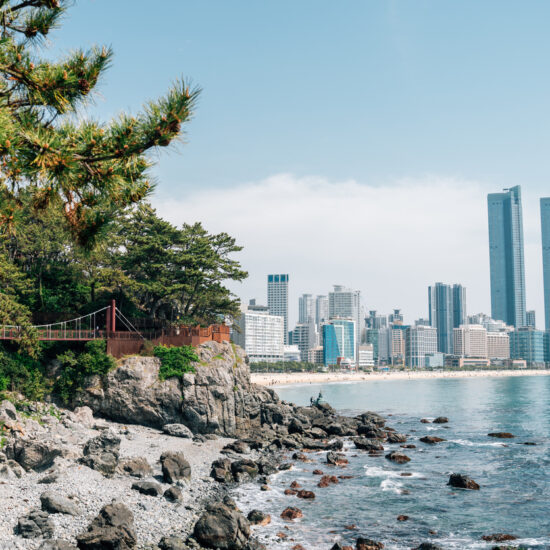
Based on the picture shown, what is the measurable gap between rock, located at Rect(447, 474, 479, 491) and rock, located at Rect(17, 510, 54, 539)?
2226 centimetres

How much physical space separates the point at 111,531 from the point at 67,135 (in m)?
14.2

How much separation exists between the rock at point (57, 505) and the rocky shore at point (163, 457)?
5 cm

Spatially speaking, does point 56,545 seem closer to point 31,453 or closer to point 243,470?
point 31,453

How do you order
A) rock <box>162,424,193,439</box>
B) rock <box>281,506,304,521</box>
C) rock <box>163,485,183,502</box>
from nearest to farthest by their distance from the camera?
rock <box>281,506,304,521</box>, rock <box>163,485,183,502</box>, rock <box>162,424,193,439</box>

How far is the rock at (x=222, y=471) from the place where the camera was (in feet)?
94.3

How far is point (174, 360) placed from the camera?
41.1m

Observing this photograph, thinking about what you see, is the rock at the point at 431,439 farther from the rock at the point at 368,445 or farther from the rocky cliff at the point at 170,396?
the rocky cliff at the point at 170,396

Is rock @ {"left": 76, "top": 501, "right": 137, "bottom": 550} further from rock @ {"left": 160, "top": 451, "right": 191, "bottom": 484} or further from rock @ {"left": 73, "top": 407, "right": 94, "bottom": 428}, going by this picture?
rock @ {"left": 73, "top": 407, "right": 94, "bottom": 428}

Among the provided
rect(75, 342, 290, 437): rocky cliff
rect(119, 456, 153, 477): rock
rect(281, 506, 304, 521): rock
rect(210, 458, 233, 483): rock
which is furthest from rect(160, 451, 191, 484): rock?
rect(75, 342, 290, 437): rocky cliff

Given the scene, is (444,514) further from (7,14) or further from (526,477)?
(7,14)

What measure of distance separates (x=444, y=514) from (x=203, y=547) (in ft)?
40.4

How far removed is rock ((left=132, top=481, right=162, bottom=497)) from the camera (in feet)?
77.7

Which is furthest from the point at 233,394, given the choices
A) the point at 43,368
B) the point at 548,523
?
the point at 548,523

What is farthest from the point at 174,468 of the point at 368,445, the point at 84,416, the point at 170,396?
the point at 368,445
